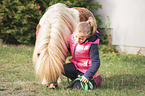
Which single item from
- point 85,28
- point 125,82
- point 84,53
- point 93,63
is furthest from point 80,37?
point 125,82

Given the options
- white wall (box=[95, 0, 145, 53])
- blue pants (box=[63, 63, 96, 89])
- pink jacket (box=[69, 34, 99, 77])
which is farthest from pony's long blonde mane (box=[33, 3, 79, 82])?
white wall (box=[95, 0, 145, 53])

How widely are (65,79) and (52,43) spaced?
1.17m

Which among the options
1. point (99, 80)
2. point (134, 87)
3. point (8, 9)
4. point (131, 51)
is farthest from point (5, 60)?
point (131, 51)

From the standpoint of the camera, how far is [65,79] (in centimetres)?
321

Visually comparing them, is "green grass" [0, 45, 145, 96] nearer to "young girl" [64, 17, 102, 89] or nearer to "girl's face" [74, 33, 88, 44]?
"young girl" [64, 17, 102, 89]

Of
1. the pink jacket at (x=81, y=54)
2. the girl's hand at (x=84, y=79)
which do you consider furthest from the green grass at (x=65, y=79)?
the pink jacket at (x=81, y=54)

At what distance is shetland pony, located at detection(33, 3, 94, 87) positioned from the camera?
6.71 feet

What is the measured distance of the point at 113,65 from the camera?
430 cm

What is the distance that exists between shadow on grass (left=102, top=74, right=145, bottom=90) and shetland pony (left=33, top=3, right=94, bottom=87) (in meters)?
0.94

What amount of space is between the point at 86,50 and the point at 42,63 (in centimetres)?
72

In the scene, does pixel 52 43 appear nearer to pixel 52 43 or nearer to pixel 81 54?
pixel 52 43

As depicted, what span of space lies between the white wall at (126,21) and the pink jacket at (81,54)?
11.2 ft

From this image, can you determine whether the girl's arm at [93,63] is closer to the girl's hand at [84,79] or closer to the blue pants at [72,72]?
the girl's hand at [84,79]

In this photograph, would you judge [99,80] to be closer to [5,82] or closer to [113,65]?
[5,82]
